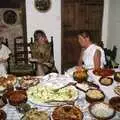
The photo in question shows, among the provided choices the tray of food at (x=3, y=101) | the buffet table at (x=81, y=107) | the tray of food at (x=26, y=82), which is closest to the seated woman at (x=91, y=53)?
the buffet table at (x=81, y=107)

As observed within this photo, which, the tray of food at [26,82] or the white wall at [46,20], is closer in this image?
the tray of food at [26,82]

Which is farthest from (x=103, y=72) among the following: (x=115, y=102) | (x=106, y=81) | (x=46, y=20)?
(x=46, y=20)

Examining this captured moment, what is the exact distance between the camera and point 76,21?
5906 mm

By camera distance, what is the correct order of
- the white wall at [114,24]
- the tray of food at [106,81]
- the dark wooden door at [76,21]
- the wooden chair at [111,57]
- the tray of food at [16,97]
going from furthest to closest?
the dark wooden door at [76,21] → the white wall at [114,24] → the wooden chair at [111,57] → the tray of food at [106,81] → the tray of food at [16,97]

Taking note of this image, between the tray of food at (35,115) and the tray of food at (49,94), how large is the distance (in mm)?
164

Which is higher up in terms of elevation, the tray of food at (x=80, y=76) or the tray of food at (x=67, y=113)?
the tray of food at (x=80, y=76)

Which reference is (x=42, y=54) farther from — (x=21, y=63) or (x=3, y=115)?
(x=3, y=115)

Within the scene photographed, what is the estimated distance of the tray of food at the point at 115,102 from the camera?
7.85 ft

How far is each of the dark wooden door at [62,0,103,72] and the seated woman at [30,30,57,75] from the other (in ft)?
3.45

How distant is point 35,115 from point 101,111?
1.90 feet

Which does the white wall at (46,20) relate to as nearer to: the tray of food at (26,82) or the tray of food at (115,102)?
the tray of food at (26,82)

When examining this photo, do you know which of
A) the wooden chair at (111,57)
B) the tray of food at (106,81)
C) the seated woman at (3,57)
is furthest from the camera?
the wooden chair at (111,57)

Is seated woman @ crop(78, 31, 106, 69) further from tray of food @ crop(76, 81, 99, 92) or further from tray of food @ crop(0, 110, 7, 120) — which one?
tray of food @ crop(0, 110, 7, 120)

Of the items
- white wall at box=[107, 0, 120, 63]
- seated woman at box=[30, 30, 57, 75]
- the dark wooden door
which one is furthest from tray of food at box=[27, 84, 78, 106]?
the dark wooden door
